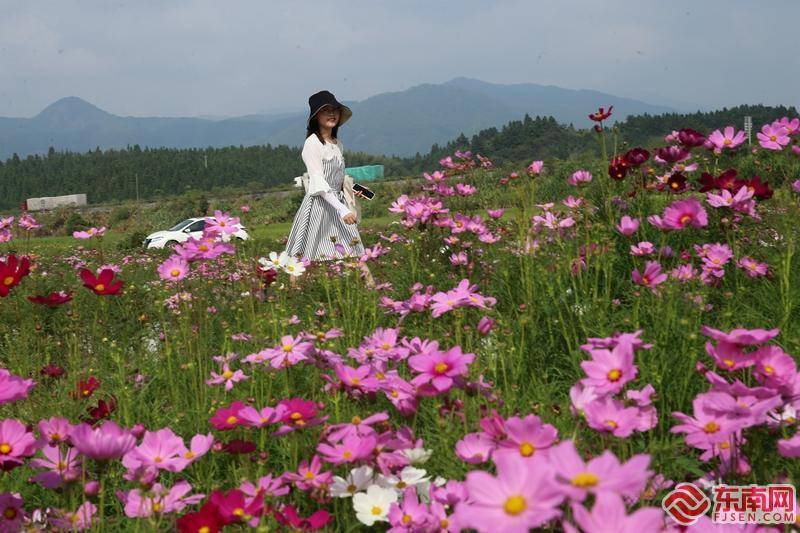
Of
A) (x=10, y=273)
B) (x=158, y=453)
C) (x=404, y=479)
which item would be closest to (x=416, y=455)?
(x=404, y=479)

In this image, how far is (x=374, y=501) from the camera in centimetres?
151

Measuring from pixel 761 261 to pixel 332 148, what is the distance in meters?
3.87

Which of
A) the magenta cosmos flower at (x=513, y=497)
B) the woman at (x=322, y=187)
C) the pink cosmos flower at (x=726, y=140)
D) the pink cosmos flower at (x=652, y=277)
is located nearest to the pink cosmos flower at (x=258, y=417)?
the magenta cosmos flower at (x=513, y=497)

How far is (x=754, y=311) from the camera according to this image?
275 centimetres

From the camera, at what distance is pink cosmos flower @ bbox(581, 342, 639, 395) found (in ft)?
4.45

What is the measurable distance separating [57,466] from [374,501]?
0.82m

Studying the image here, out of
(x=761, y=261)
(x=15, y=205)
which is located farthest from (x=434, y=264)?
(x=15, y=205)

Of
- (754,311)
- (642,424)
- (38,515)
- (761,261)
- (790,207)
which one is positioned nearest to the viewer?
(642,424)

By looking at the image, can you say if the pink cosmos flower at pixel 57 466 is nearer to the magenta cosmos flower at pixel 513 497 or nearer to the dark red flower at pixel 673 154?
the magenta cosmos flower at pixel 513 497

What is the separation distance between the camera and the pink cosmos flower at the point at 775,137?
3.54 m

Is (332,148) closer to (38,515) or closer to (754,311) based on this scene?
(754,311)

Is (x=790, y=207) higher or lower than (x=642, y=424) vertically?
higher

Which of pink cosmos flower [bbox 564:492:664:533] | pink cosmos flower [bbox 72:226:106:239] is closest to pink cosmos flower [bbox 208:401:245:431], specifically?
pink cosmos flower [bbox 564:492:664:533]

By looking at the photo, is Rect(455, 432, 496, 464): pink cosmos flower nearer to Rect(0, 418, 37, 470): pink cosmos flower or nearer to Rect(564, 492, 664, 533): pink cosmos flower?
Rect(564, 492, 664, 533): pink cosmos flower
